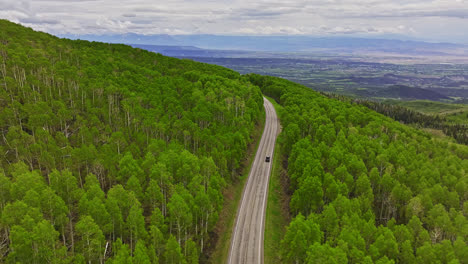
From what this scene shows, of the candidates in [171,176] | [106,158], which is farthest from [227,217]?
[106,158]

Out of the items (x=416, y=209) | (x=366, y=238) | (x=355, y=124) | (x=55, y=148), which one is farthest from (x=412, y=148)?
(x=55, y=148)

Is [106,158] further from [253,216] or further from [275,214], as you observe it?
[275,214]

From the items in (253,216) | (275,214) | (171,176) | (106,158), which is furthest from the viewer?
(275,214)

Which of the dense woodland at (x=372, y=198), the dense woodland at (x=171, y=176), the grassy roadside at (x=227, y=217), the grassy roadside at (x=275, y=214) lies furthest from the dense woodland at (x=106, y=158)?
the dense woodland at (x=372, y=198)

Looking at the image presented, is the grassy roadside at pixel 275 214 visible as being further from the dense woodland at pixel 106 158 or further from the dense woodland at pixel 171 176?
the dense woodland at pixel 106 158

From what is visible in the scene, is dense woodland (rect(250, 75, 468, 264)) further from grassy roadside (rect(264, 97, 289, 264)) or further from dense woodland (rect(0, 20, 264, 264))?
dense woodland (rect(0, 20, 264, 264))

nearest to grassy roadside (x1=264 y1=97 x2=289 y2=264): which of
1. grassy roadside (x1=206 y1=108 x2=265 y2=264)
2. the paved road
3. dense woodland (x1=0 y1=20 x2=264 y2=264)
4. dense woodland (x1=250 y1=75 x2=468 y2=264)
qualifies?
the paved road
